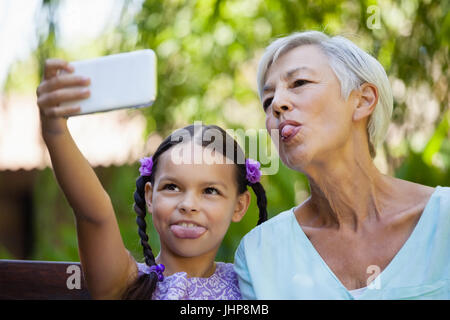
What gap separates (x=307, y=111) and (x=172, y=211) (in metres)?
0.49

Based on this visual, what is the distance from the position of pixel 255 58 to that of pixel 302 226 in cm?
260

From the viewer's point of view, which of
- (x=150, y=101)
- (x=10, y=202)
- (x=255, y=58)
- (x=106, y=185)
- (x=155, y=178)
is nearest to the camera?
(x=150, y=101)

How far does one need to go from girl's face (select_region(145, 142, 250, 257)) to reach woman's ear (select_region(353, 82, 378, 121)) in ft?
1.48

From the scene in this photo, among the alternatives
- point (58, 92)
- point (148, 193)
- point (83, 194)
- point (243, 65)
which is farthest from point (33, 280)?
point (243, 65)

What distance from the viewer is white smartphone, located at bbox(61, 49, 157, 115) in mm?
1237

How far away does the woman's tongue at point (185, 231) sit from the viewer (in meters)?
1.65

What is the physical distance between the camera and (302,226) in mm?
1931

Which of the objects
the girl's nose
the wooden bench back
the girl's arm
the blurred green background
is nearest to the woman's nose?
the girl's nose

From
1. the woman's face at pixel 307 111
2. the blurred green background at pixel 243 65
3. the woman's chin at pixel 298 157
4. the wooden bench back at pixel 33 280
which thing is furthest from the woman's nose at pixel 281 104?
the blurred green background at pixel 243 65

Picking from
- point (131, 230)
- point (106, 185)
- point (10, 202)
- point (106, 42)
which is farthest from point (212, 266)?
point (10, 202)

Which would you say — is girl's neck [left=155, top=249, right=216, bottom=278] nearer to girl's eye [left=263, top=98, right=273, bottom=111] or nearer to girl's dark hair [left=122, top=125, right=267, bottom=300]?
girl's dark hair [left=122, top=125, right=267, bottom=300]

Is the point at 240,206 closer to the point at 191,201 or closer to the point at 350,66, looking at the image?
the point at 191,201

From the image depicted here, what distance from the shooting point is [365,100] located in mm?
1858
